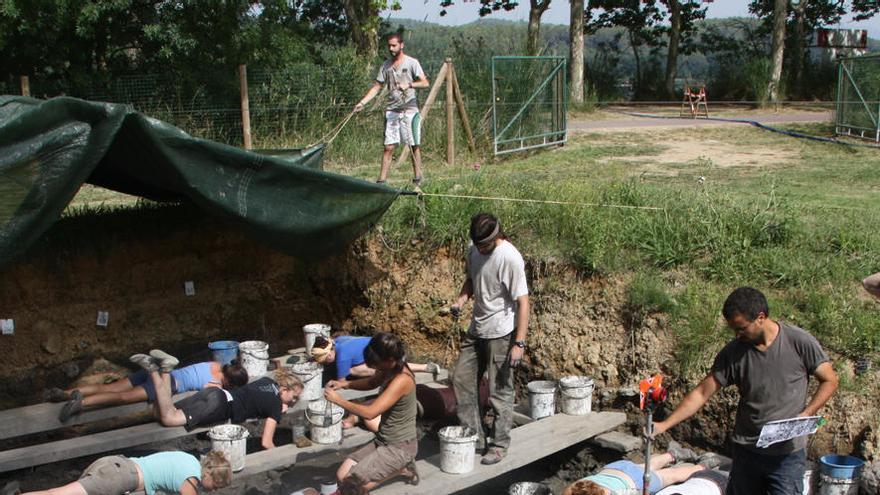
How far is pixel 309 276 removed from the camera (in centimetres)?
1013

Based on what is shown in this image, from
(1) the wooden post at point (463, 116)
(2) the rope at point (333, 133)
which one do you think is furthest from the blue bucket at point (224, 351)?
(1) the wooden post at point (463, 116)

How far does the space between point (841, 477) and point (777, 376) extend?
1.67 m

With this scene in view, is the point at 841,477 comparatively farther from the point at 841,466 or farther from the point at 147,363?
the point at 147,363

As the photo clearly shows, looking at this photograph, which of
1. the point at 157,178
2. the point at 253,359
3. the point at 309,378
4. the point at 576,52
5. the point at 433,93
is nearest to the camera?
the point at 157,178

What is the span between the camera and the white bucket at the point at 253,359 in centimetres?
865

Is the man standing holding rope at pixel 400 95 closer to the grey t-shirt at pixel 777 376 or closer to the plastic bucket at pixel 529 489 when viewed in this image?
the plastic bucket at pixel 529 489

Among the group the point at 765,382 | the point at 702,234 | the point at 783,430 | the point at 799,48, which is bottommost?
the point at 783,430

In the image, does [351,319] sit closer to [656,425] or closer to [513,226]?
[513,226]

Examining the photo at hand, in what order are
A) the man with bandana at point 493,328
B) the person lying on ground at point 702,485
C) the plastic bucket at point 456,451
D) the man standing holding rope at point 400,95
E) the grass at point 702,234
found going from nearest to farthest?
the person lying on ground at point 702,485
the man with bandana at point 493,328
the plastic bucket at point 456,451
the grass at point 702,234
the man standing holding rope at point 400,95

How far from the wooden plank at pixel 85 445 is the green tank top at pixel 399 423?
191cm

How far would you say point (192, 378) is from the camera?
26.3 ft

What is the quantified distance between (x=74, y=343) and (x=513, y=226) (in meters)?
4.71

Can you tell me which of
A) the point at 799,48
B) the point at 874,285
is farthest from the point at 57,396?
the point at 799,48

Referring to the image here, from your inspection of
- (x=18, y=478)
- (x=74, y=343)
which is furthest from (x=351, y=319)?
(x=18, y=478)
